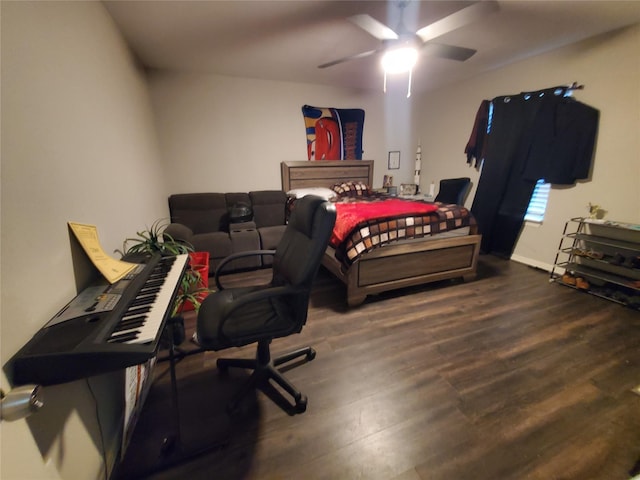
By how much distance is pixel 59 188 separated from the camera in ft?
3.33

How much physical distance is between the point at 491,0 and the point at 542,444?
252 cm

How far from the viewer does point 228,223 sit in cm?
335

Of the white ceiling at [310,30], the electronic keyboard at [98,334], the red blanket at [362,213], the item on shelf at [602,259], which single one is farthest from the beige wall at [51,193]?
the item on shelf at [602,259]

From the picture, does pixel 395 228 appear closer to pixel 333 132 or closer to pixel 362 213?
pixel 362 213

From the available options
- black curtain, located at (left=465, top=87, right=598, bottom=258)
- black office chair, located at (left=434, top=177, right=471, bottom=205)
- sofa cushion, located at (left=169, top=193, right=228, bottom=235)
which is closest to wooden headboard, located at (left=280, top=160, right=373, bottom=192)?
sofa cushion, located at (left=169, top=193, right=228, bottom=235)

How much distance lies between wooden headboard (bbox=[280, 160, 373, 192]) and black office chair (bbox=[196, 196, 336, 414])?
251 cm

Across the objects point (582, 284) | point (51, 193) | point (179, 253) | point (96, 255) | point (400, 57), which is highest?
point (400, 57)

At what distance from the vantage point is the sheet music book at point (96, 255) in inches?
41.5

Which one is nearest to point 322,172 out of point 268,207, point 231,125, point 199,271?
point 268,207

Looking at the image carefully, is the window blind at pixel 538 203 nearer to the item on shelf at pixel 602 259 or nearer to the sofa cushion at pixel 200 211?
the item on shelf at pixel 602 259

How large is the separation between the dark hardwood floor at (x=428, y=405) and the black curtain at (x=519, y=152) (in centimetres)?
144

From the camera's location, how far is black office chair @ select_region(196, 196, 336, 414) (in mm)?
1137

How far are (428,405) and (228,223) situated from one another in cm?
288

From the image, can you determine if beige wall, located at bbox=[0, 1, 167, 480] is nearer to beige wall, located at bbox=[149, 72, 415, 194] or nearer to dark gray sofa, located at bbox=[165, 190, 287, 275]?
dark gray sofa, located at bbox=[165, 190, 287, 275]
